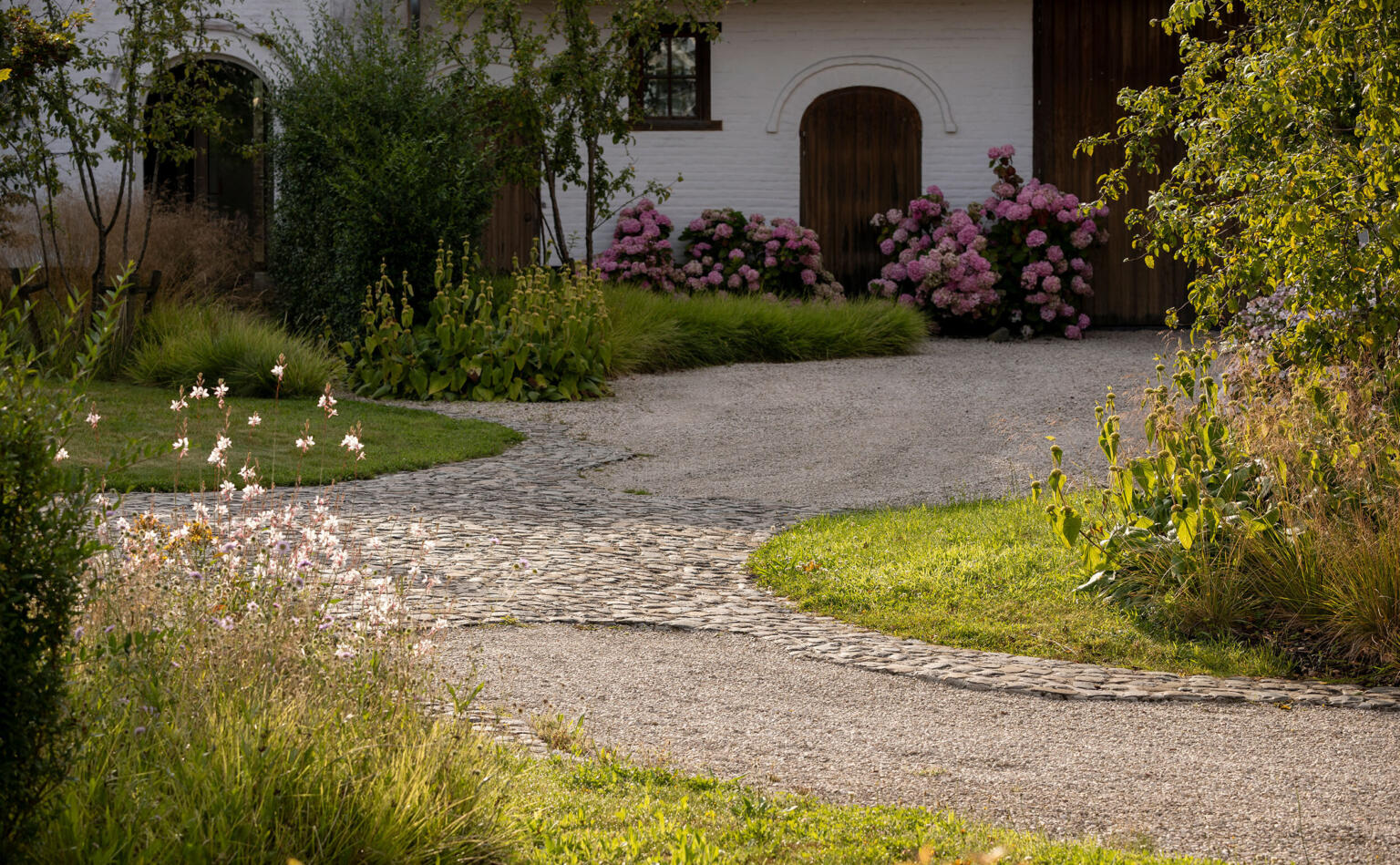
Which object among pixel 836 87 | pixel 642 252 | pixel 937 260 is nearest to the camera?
pixel 937 260

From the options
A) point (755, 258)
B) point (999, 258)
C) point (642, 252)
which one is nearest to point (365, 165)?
point (642, 252)

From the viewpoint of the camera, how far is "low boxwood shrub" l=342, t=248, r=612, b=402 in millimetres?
11500

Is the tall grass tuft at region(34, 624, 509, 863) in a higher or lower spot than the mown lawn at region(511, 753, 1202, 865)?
higher

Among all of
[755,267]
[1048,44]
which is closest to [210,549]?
[755,267]

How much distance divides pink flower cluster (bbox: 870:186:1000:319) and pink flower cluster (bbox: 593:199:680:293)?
7.62ft

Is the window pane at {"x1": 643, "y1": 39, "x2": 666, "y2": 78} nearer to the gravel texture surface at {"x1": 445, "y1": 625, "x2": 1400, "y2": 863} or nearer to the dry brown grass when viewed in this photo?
the dry brown grass

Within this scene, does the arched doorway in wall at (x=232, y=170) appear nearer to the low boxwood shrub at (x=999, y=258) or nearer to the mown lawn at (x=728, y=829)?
the low boxwood shrub at (x=999, y=258)

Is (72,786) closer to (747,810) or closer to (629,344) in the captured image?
(747,810)

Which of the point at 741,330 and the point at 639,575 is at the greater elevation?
the point at 741,330

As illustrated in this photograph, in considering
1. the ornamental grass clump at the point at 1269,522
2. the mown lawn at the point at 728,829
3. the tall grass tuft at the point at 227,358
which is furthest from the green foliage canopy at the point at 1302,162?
the tall grass tuft at the point at 227,358

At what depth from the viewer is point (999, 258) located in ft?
51.7

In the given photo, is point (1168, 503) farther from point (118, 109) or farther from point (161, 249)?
point (161, 249)

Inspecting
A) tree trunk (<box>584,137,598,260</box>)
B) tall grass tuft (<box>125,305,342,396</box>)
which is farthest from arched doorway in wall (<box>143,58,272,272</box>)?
tree trunk (<box>584,137,598,260</box>)

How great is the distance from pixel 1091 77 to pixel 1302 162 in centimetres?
1249
